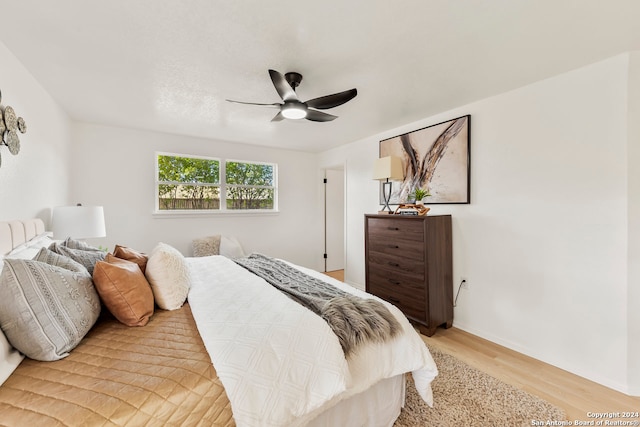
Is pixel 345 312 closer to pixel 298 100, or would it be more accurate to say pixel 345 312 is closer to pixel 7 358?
pixel 7 358

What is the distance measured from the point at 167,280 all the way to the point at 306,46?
1.75 metres

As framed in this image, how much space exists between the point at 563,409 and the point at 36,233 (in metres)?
3.79

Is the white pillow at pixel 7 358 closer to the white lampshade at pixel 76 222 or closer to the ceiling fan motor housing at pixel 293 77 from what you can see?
the white lampshade at pixel 76 222

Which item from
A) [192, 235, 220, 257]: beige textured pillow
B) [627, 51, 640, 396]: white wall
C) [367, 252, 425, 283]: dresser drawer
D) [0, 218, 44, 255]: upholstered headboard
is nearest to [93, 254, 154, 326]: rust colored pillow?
[0, 218, 44, 255]: upholstered headboard

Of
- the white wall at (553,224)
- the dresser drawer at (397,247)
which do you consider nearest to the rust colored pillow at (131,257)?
the dresser drawer at (397,247)

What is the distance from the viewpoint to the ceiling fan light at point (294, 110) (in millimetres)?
2033

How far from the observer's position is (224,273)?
206cm

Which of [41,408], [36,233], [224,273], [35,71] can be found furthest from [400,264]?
[35,71]

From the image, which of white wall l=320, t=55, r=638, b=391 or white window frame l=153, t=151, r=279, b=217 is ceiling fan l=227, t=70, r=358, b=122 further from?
white window frame l=153, t=151, r=279, b=217

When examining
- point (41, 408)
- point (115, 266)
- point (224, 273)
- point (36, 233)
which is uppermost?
point (36, 233)

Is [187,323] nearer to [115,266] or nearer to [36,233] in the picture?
[115,266]

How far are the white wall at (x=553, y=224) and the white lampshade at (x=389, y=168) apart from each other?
27.6 inches

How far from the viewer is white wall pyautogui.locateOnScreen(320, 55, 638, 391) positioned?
1.91 meters

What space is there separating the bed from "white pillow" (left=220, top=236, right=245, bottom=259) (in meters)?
2.30
